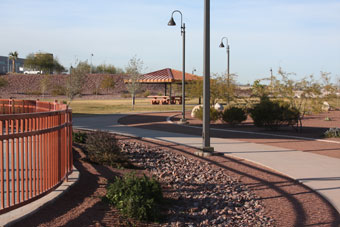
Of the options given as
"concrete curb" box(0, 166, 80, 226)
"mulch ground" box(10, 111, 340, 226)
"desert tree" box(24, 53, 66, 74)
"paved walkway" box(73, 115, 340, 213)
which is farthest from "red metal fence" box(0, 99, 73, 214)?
"desert tree" box(24, 53, 66, 74)

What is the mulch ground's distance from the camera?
593cm

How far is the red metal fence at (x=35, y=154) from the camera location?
18.8 feet

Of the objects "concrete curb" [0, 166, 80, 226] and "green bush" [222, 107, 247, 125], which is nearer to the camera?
"concrete curb" [0, 166, 80, 226]

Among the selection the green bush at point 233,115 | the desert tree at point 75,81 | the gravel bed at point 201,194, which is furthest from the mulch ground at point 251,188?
the desert tree at point 75,81

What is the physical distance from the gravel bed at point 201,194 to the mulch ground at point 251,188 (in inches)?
11.1

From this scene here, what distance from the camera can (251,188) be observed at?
28.3 feet

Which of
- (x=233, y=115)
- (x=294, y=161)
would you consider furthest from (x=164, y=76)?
(x=294, y=161)

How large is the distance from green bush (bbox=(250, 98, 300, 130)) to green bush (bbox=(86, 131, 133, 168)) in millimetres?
12123

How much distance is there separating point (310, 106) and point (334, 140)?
4383 mm

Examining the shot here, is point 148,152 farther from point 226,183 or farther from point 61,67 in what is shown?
point 61,67

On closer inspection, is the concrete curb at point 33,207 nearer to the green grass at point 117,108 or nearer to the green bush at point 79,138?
the green bush at point 79,138

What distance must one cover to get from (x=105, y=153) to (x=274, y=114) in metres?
12.7

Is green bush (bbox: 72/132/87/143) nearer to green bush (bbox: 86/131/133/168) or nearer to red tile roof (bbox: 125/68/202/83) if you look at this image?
green bush (bbox: 86/131/133/168)

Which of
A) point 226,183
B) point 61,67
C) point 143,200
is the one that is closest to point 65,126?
point 143,200
